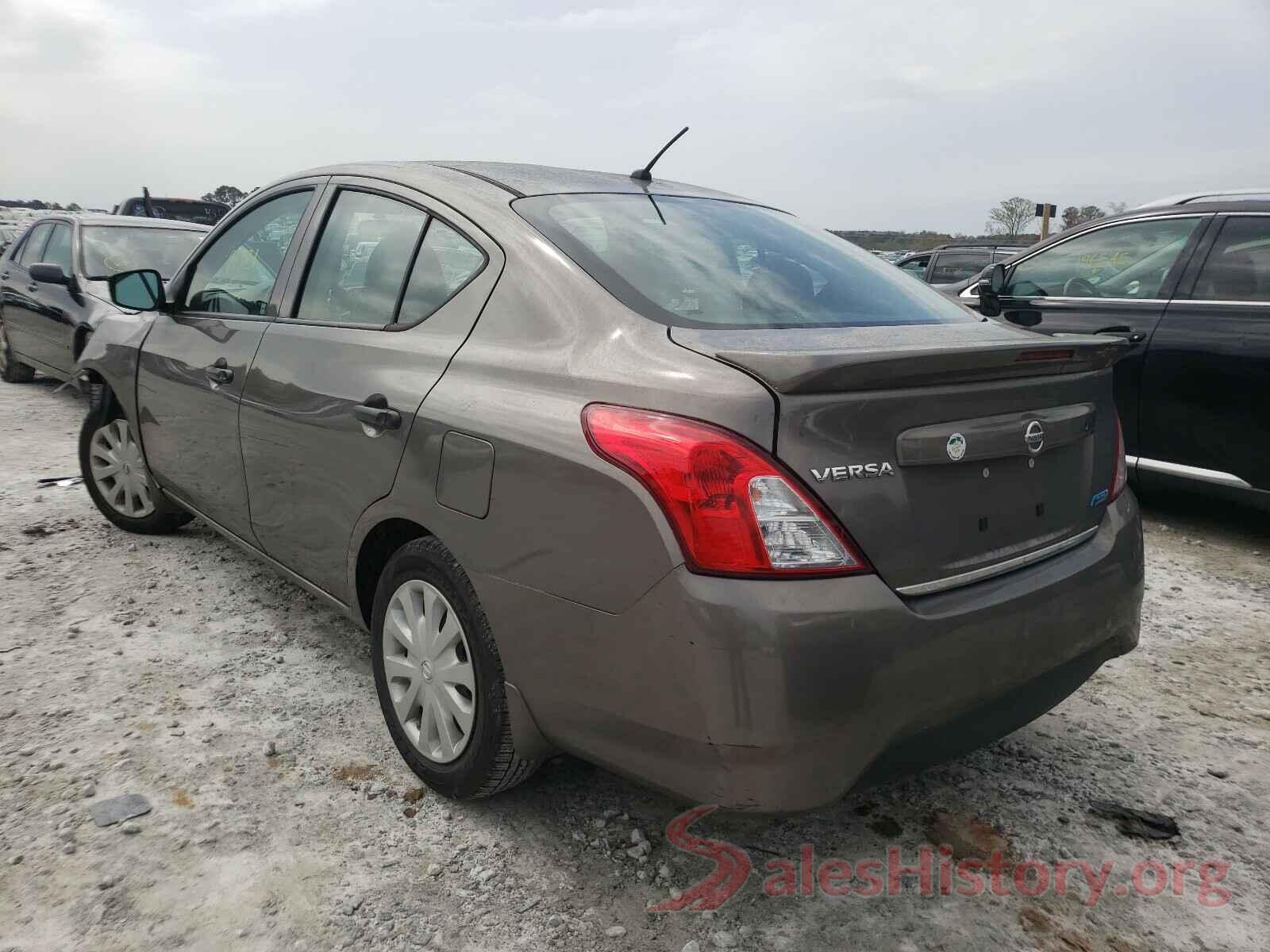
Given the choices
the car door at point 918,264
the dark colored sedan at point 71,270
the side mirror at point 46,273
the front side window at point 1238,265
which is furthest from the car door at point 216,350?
the car door at point 918,264

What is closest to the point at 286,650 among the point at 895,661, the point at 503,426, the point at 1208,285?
the point at 503,426

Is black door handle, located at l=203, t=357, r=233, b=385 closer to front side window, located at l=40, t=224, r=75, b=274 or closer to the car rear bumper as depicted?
the car rear bumper

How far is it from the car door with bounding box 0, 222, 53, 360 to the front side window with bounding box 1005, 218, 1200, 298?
7423 mm

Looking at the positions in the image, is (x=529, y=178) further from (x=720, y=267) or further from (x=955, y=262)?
(x=955, y=262)

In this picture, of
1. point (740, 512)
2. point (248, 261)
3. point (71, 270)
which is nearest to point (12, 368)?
point (71, 270)

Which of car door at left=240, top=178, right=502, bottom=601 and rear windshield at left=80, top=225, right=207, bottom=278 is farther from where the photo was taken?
rear windshield at left=80, top=225, right=207, bottom=278

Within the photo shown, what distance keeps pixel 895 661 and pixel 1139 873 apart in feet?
3.27

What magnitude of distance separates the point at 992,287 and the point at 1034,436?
2.92 m

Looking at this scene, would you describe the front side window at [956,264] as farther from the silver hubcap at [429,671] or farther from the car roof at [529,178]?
the silver hubcap at [429,671]

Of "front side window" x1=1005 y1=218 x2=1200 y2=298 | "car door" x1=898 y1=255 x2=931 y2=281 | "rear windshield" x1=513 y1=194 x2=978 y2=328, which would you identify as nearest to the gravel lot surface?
"rear windshield" x1=513 y1=194 x2=978 y2=328

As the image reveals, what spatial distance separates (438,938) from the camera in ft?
6.63

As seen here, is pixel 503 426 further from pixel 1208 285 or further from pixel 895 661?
pixel 1208 285

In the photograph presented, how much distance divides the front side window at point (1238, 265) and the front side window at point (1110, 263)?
202 millimetres

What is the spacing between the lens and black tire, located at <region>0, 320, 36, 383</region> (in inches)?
354
